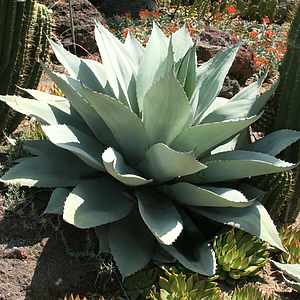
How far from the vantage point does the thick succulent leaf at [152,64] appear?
131 inches

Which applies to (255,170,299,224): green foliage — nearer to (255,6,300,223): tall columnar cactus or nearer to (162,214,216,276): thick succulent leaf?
(255,6,300,223): tall columnar cactus

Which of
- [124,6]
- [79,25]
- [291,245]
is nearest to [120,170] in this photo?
[291,245]

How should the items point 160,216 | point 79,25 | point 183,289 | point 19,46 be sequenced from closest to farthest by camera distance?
point 183,289, point 160,216, point 19,46, point 79,25

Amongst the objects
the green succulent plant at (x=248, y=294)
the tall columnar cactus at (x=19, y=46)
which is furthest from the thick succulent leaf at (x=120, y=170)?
the tall columnar cactus at (x=19, y=46)

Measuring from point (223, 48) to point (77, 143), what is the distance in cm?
300

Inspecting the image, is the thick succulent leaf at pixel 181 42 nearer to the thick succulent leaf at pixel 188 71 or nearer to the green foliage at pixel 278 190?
the thick succulent leaf at pixel 188 71

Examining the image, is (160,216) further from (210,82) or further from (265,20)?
(265,20)

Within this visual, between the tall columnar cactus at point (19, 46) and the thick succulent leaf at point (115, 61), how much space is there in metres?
0.55

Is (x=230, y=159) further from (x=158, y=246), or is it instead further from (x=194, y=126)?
(x=158, y=246)

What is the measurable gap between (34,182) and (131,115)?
58 cm

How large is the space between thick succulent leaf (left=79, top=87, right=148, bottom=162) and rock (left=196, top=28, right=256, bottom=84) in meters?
2.57

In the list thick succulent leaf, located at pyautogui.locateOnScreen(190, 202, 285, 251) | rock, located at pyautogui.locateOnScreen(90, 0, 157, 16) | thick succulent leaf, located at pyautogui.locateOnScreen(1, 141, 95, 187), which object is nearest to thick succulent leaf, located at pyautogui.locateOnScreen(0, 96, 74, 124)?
thick succulent leaf, located at pyautogui.locateOnScreen(1, 141, 95, 187)

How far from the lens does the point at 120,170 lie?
10.2ft

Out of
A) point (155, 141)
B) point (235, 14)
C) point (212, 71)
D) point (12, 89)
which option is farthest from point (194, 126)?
point (235, 14)
